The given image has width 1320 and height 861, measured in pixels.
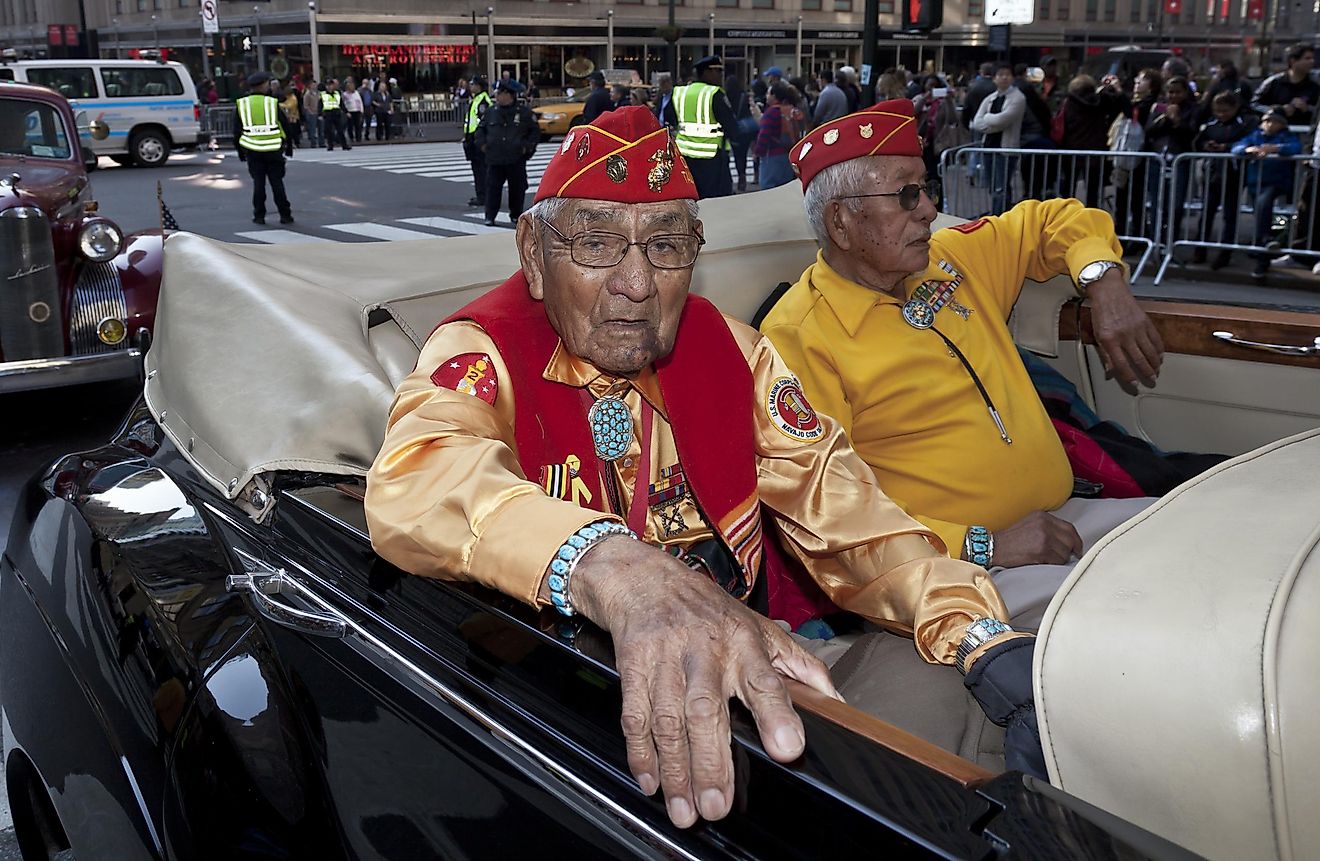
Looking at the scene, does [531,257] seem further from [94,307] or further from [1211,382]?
[94,307]

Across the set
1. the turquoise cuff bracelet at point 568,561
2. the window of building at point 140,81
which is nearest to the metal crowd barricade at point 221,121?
the window of building at point 140,81

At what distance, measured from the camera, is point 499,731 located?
46.3 inches

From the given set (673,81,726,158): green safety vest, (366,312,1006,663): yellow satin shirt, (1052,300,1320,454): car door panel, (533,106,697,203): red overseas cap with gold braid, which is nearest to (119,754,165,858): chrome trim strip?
(366,312,1006,663): yellow satin shirt

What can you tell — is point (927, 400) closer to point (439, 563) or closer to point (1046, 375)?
point (1046, 375)

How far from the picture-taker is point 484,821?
115 cm

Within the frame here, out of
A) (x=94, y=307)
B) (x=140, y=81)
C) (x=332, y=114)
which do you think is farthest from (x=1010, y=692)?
(x=332, y=114)

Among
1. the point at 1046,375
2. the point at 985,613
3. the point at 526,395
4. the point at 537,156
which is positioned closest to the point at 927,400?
the point at 1046,375

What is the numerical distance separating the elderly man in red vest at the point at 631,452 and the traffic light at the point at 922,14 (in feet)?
22.9

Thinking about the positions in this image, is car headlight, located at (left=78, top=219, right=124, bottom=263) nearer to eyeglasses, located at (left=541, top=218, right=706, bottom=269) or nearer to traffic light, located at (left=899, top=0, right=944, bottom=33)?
eyeglasses, located at (left=541, top=218, right=706, bottom=269)

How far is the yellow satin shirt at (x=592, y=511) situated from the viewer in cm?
138

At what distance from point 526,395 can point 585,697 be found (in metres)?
0.72

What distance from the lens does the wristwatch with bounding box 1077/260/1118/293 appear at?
2893mm

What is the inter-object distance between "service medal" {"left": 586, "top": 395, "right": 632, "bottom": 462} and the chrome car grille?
4772 mm

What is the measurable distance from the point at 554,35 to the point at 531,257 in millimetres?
40952
